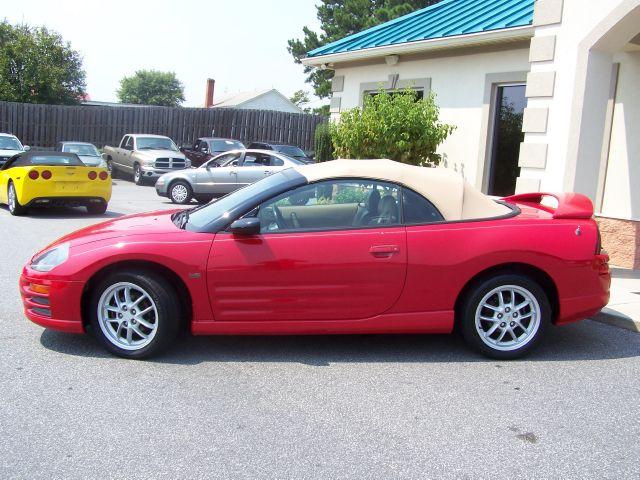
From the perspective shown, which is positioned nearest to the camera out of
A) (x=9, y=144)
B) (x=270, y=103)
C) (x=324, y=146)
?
(x=324, y=146)

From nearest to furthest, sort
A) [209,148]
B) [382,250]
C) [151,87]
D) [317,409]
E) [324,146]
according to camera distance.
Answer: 1. [317,409]
2. [382,250]
3. [324,146]
4. [209,148]
5. [151,87]

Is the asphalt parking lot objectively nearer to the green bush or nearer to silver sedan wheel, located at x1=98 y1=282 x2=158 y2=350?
silver sedan wheel, located at x1=98 y1=282 x2=158 y2=350

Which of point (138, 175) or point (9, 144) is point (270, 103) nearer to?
point (138, 175)

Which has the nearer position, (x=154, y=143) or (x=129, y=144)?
(x=154, y=143)

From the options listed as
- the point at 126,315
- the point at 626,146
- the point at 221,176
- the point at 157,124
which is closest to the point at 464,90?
the point at 626,146

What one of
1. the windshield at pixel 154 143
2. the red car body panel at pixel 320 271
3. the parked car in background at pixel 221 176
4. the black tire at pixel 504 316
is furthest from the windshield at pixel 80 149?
the black tire at pixel 504 316

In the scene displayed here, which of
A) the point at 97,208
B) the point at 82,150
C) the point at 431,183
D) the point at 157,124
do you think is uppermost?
the point at 157,124

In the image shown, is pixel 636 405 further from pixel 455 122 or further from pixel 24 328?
pixel 455 122

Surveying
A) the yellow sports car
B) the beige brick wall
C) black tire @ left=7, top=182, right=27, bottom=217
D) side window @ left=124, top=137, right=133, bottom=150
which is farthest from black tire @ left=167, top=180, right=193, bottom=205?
the beige brick wall

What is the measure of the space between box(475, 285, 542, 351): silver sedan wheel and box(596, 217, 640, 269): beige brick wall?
4274mm

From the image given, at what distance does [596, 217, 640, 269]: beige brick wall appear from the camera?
28.7 ft

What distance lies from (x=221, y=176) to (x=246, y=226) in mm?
12961

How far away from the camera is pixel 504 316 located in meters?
5.23

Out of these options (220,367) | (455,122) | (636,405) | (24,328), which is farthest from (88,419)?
(455,122)
